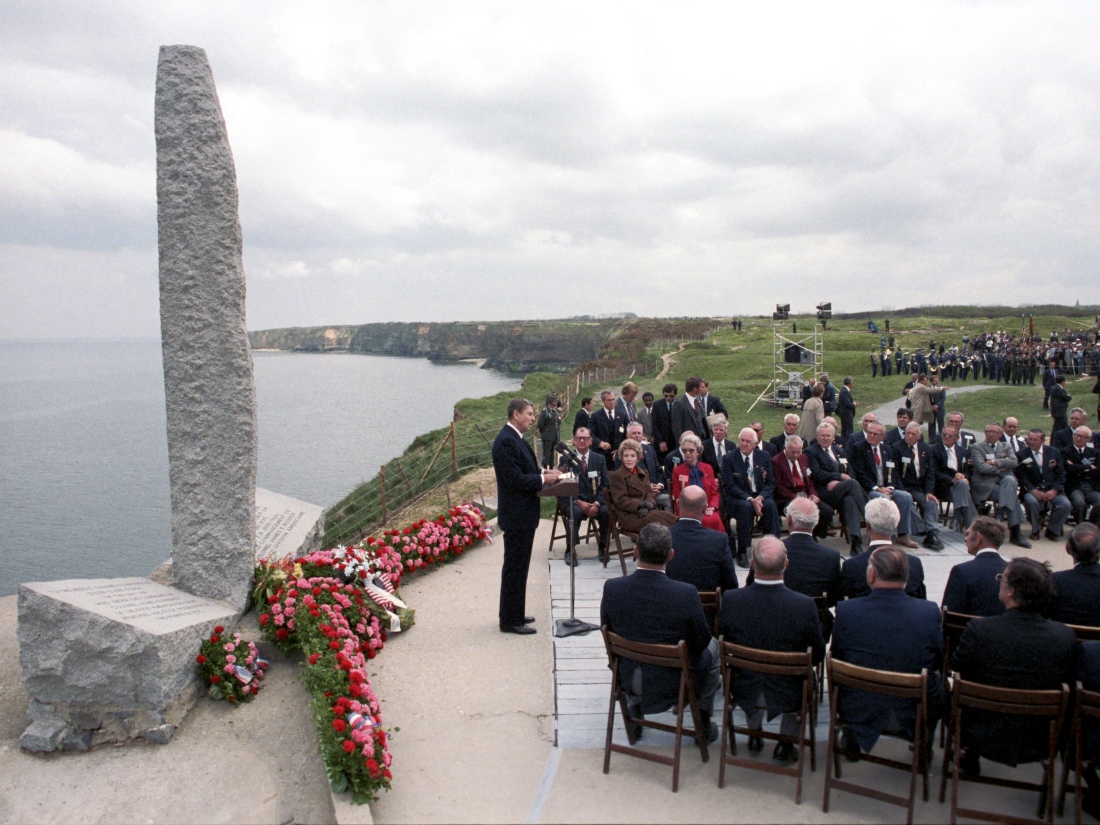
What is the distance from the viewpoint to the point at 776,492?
31.5ft

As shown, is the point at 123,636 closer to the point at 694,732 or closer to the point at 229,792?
the point at 229,792

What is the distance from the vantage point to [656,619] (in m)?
4.88

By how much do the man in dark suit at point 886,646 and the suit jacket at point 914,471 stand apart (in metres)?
5.88

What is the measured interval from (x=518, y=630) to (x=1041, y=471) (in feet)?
23.8

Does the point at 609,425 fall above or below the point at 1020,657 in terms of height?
above

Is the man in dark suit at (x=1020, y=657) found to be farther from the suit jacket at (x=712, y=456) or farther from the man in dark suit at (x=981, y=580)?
the suit jacket at (x=712, y=456)

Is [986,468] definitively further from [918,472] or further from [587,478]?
[587,478]

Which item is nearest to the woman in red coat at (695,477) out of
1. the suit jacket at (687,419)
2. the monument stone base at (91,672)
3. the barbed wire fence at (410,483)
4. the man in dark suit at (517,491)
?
the man in dark suit at (517,491)

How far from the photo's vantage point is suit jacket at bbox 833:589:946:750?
441 centimetres

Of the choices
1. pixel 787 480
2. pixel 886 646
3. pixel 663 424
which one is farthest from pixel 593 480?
pixel 886 646

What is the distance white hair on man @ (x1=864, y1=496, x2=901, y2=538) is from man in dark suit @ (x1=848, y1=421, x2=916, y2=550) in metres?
4.31

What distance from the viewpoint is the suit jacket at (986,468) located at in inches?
393

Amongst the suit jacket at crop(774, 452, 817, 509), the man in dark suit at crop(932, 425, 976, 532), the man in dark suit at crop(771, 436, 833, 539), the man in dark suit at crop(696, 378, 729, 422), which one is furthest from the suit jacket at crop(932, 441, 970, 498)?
the man in dark suit at crop(696, 378, 729, 422)

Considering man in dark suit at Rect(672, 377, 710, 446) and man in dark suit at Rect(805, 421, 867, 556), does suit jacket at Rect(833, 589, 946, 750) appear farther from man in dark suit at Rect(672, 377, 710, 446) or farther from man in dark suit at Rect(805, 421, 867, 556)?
man in dark suit at Rect(672, 377, 710, 446)
